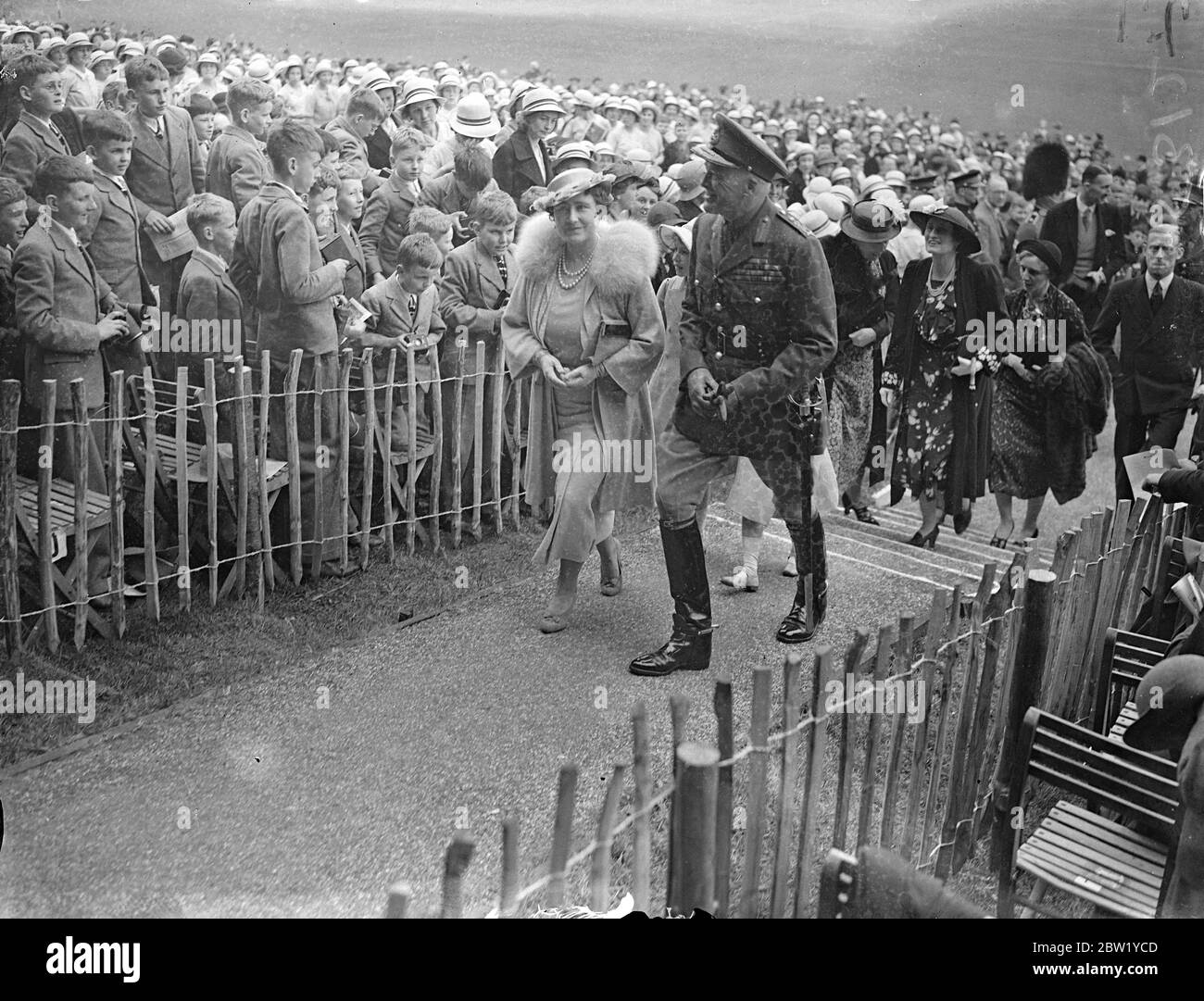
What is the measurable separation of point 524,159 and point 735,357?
2.33 meters

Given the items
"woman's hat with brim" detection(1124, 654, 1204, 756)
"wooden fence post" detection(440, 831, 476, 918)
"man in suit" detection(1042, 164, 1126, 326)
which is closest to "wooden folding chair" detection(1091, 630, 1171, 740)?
"woman's hat with brim" detection(1124, 654, 1204, 756)

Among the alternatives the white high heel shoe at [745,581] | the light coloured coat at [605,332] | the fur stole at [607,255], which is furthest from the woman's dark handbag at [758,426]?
the white high heel shoe at [745,581]

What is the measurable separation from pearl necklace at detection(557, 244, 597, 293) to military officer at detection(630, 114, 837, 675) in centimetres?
35

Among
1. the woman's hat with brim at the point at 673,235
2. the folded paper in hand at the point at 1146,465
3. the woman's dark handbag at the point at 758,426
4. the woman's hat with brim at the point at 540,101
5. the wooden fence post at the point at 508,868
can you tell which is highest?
the woman's hat with brim at the point at 540,101

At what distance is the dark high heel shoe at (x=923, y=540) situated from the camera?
235 inches

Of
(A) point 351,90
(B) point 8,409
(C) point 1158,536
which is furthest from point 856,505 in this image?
(B) point 8,409

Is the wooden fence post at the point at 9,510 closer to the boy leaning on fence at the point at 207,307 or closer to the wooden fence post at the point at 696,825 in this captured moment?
the boy leaning on fence at the point at 207,307

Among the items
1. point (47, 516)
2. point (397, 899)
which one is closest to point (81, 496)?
point (47, 516)

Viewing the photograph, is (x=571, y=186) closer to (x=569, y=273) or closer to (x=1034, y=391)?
(x=569, y=273)

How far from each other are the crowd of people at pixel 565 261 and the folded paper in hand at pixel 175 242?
27mm

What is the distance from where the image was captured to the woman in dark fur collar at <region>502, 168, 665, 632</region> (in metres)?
4.79

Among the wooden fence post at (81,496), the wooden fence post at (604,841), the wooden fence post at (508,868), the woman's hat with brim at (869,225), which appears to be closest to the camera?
the wooden fence post at (508,868)

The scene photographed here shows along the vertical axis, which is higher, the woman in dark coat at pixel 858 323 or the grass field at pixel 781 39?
the grass field at pixel 781 39

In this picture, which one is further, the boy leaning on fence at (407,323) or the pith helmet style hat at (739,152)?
the boy leaning on fence at (407,323)
